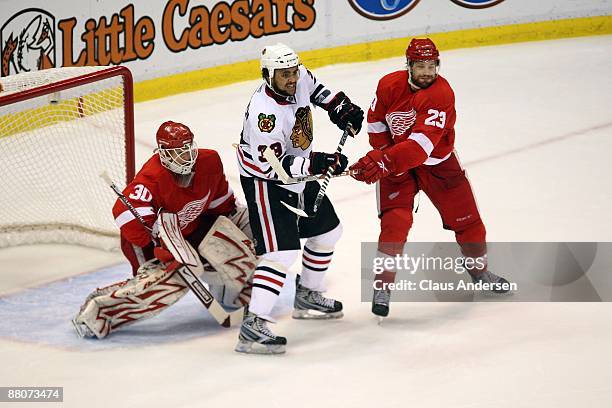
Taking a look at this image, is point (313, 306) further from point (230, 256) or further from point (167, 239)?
point (167, 239)

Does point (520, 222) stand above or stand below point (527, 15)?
below

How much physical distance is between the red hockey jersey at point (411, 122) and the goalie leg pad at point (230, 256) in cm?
62

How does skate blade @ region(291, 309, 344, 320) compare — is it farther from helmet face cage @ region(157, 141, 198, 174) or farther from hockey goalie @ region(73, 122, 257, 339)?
helmet face cage @ region(157, 141, 198, 174)

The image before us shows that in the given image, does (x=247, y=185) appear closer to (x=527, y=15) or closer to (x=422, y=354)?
(x=422, y=354)

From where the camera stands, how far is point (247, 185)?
398 cm

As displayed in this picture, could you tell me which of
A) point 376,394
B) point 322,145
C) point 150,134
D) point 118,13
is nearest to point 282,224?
point 376,394

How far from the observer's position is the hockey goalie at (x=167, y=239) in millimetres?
4039

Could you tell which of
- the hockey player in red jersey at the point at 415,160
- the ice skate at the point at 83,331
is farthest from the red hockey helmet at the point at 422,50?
the ice skate at the point at 83,331

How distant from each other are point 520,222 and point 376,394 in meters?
1.84

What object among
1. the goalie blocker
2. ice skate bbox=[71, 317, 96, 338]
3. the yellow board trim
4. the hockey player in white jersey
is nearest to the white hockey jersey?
the hockey player in white jersey

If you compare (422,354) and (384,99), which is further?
(384,99)

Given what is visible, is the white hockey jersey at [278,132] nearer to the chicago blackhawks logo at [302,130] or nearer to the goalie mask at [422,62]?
the chicago blackhawks logo at [302,130]

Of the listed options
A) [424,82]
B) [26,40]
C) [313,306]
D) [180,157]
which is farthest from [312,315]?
[26,40]

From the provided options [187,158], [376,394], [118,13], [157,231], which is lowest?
[376,394]
